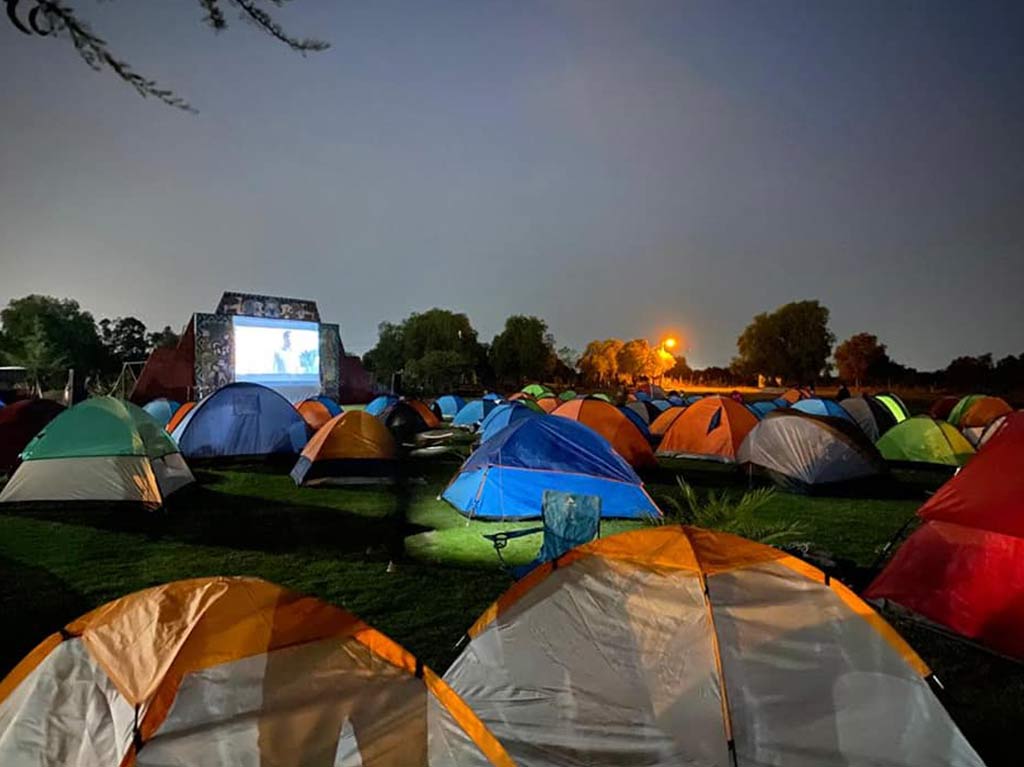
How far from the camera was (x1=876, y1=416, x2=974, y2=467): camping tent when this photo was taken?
14500 millimetres

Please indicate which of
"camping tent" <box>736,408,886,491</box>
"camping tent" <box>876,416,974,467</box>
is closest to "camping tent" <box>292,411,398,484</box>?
"camping tent" <box>736,408,886,491</box>

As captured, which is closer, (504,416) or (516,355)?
(504,416)

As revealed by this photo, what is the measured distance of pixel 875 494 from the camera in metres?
11.5

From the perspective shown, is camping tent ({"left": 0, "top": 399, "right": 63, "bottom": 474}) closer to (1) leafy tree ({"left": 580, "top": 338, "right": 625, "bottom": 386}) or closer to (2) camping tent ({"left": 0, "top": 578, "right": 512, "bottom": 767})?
(2) camping tent ({"left": 0, "top": 578, "right": 512, "bottom": 767})

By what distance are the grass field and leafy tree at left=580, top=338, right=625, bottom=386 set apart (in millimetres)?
60969

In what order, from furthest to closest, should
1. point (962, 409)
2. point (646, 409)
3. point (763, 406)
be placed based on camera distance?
point (646, 409), point (763, 406), point (962, 409)

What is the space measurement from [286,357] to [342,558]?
3062 cm

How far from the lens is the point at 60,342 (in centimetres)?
5512

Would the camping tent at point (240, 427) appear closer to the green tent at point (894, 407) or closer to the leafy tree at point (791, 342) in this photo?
the green tent at point (894, 407)

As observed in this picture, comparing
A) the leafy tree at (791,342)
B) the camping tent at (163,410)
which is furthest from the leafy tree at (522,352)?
the camping tent at (163,410)

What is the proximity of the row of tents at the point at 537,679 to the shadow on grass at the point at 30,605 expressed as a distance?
305cm

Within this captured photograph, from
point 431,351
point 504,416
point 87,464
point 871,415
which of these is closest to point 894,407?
point 871,415

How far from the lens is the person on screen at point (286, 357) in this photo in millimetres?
35531

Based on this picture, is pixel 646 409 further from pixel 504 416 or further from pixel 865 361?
pixel 865 361
